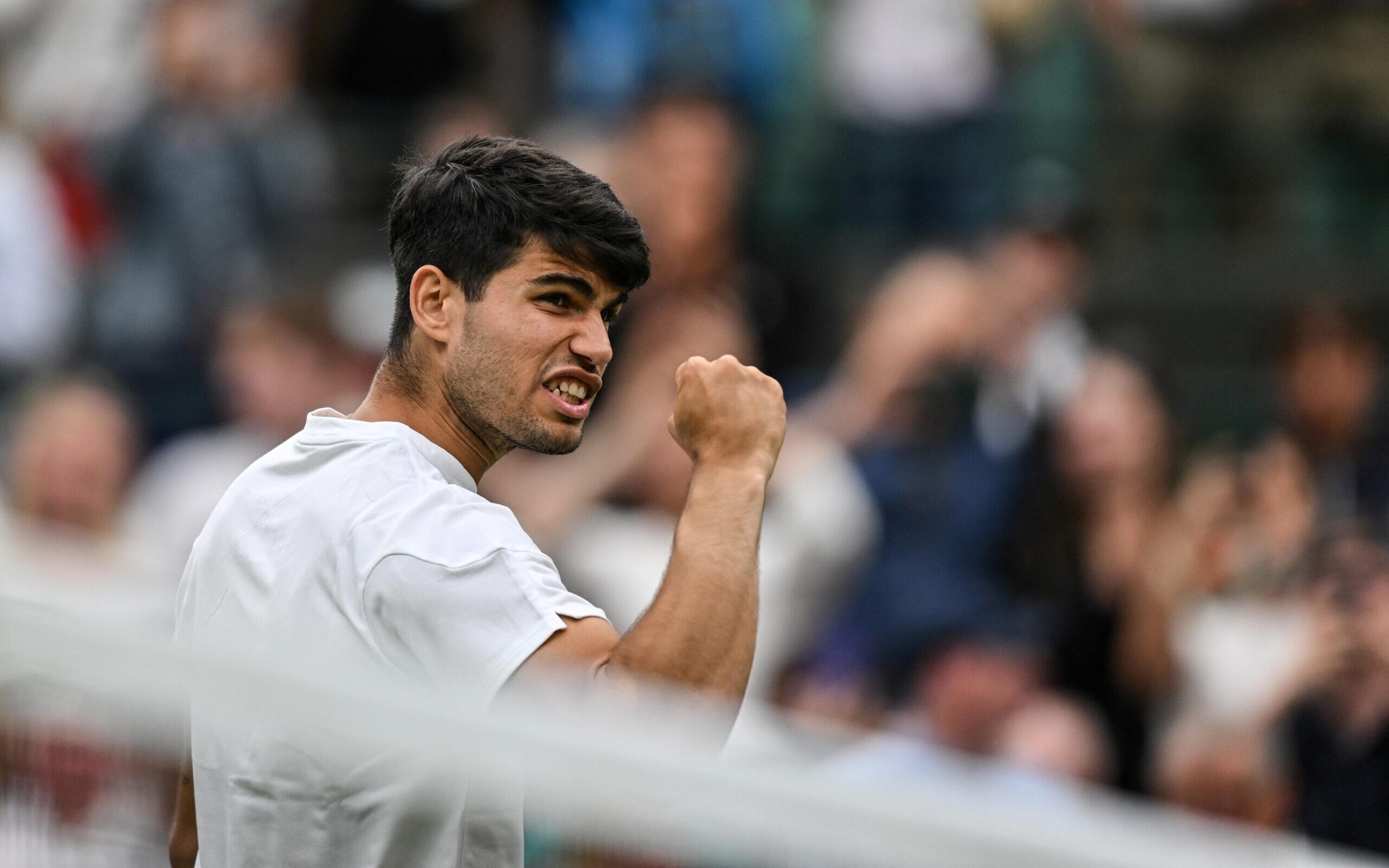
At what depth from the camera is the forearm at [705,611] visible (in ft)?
6.42

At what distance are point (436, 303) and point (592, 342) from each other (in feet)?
0.69

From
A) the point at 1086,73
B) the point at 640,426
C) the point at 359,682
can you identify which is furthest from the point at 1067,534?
the point at 359,682

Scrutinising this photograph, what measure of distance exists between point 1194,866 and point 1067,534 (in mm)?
3988

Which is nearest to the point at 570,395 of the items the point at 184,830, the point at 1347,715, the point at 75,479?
the point at 184,830

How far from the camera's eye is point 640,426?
5605 millimetres

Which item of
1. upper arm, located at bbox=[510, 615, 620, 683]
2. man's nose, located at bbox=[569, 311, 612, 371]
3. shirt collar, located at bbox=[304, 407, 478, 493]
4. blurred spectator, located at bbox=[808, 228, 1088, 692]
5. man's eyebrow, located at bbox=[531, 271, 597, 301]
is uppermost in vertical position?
blurred spectator, located at bbox=[808, 228, 1088, 692]

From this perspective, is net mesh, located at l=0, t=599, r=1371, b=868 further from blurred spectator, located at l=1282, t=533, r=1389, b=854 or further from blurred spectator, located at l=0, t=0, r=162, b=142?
blurred spectator, located at l=0, t=0, r=162, b=142

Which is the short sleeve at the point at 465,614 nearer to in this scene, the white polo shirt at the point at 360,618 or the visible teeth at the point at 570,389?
the white polo shirt at the point at 360,618

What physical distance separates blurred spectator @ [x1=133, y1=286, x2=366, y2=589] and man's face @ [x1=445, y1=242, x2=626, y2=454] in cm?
386

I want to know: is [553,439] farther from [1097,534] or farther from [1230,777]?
[1097,534]

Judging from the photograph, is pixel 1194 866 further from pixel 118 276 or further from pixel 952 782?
pixel 118 276

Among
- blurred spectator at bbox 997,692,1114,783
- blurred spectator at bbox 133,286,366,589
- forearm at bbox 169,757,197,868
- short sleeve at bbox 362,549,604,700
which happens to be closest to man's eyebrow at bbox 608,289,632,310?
short sleeve at bbox 362,549,604,700

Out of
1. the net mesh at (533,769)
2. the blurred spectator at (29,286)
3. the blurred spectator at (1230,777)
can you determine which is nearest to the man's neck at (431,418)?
the net mesh at (533,769)

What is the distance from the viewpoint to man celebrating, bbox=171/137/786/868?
78.0 inches
